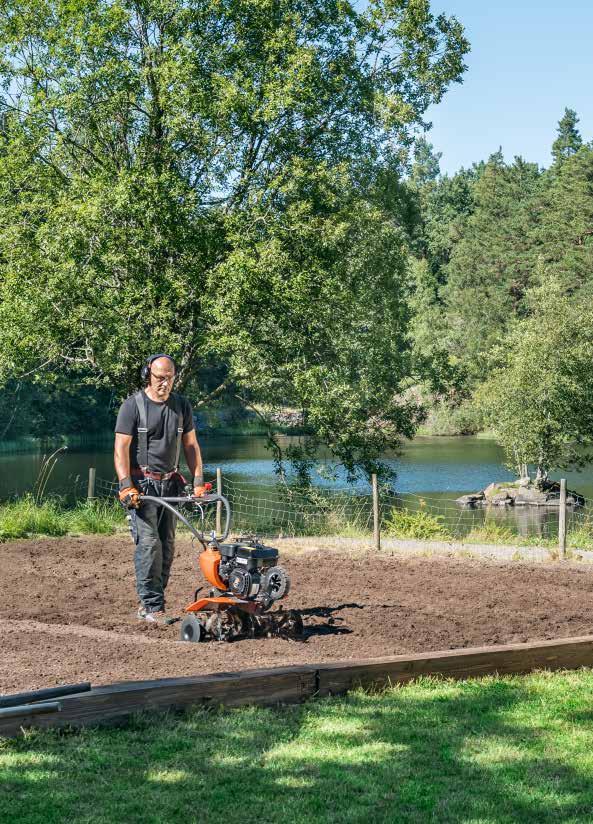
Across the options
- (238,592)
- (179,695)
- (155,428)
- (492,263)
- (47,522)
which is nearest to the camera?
(179,695)

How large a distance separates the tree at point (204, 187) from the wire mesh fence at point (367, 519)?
150 cm

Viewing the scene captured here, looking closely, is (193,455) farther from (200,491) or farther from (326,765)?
(326,765)

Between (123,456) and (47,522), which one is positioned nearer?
(123,456)

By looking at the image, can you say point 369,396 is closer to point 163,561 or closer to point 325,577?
point 325,577

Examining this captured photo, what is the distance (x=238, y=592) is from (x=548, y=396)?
28966 mm

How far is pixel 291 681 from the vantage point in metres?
5.37

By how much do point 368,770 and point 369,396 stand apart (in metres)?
15.7

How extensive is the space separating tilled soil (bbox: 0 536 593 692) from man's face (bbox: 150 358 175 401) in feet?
5.72

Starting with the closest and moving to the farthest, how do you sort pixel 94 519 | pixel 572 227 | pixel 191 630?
pixel 191 630
pixel 94 519
pixel 572 227

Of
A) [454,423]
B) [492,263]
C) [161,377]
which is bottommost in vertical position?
Answer: [454,423]

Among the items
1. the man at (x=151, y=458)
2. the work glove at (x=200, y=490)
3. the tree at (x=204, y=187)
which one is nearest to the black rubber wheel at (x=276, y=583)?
the work glove at (x=200, y=490)

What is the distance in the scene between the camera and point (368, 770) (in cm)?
430

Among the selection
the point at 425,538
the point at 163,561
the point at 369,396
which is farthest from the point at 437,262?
the point at 163,561

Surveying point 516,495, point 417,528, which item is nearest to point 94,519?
point 417,528
